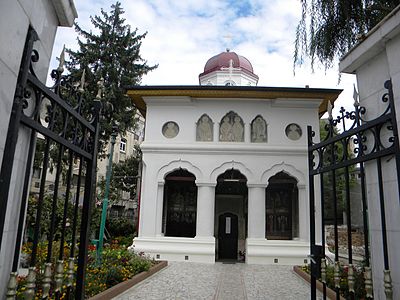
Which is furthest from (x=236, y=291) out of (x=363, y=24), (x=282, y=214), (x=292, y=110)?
(x=292, y=110)

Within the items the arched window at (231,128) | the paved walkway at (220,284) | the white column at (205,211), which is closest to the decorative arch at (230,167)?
the white column at (205,211)

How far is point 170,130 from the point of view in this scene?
45.9 feet

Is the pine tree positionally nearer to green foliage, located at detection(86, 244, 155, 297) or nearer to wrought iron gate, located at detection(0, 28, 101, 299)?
green foliage, located at detection(86, 244, 155, 297)

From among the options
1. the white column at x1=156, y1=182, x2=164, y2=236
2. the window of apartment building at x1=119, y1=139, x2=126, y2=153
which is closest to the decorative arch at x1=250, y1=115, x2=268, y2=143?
the white column at x1=156, y1=182, x2=164, y2=236

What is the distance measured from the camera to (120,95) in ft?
60.0

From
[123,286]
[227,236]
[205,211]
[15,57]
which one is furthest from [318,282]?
[15,57]

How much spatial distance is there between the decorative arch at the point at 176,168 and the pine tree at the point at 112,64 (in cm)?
524

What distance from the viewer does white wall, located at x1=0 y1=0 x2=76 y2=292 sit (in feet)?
6.73

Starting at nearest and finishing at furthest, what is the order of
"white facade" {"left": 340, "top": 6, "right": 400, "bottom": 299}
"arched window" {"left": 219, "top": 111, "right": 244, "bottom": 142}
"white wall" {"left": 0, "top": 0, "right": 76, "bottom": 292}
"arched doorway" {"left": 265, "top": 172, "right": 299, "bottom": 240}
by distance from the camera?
"white wall" {"left": 0, "top": 0, "right": 76, "bottom": 292} → "white facade" {"left": 340, "top": 6, "right": 400, "bottom": 299} → "arched doorway" {"left": 265, "top": 172, "right": 299, "bottom": 240} → "arched window" {"left": 219, "top": 111, "right": 244, "bottom": 142}

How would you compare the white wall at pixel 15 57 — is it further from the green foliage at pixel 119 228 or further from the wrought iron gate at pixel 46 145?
the green foliage at pixel 119 228

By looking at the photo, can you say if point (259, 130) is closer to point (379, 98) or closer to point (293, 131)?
point (293, 131)

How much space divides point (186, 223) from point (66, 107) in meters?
12.4

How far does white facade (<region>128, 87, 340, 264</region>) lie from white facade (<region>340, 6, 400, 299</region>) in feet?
32.2

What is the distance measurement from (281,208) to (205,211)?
338cm
